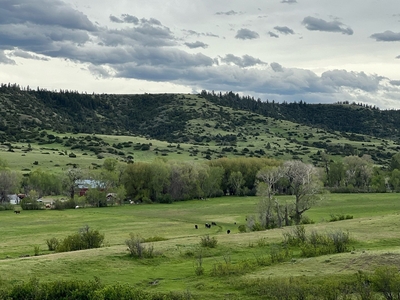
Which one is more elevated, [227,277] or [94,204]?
[227,277]

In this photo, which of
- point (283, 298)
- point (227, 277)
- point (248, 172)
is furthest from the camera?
point (248, 172)

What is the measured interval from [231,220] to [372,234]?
4095cm

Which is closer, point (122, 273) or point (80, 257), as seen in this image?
point (122, 273)

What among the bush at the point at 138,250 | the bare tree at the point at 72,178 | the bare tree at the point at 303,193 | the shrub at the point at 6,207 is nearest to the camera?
the bush at the point at 138,250

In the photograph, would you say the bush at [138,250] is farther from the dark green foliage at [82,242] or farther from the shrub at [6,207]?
the shrub at [6,207]

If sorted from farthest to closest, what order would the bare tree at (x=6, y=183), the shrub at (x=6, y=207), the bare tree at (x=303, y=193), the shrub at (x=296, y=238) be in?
the bare tree at (x=6, y=183) < the shrub at (x=6, y=207) < the bare tree at (x=303, y=193) < the shrub at (x=296, y=238)

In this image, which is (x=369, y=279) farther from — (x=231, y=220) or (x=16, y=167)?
(x=16, y=167)

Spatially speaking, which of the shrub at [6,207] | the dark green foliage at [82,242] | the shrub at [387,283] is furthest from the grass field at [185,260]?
the shrub at [6,207]

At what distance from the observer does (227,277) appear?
111 ft

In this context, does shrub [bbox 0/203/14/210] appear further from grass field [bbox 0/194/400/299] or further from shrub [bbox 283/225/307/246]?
shrub [bbox 283/225/307/246]

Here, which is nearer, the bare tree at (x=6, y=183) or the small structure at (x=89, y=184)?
the bare tree at (x=6, y=183)

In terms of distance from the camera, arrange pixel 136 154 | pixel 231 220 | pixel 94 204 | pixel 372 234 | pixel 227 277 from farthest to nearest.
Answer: pixel 136 154, pixel 94 204, pixel 231 220, pixel 372 234, pixel 227 277

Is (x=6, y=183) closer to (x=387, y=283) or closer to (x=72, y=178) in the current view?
(x=72, y=178)

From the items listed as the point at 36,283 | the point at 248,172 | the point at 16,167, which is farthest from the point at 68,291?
the point at 16,167
